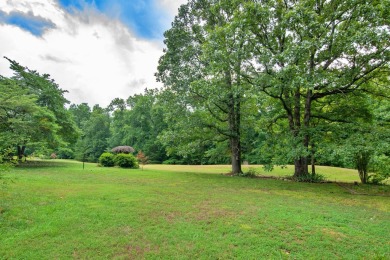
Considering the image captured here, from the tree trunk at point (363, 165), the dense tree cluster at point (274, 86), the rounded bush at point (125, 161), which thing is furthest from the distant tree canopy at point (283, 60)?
the rounded bush at point (125, 161)

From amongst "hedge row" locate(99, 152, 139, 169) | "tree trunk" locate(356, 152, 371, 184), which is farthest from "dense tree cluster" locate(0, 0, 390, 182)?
"hedge row" locate(99, 152, 139, 169)

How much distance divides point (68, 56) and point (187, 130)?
10361mm

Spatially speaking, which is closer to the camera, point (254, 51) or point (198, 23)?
point (254, 51)

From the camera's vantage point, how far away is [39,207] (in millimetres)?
5582

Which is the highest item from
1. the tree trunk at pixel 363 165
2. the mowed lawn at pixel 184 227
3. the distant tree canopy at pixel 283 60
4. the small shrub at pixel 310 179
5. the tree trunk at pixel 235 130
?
the distant tree canopy at pixel 283 60

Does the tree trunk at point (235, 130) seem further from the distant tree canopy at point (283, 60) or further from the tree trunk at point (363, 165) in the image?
the tree trunk at point (363, 165)

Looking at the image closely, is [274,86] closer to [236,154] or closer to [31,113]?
[236,154]

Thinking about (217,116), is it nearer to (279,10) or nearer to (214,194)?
(279,10)

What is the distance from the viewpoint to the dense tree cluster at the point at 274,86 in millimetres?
9367

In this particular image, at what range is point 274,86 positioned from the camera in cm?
984

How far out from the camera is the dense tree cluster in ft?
30.7

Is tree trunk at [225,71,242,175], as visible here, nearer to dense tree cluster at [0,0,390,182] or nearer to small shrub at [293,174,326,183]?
dense tree cluster at [0,0,390,182]

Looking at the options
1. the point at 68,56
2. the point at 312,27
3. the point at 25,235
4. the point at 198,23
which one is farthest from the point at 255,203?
the point at 68,56

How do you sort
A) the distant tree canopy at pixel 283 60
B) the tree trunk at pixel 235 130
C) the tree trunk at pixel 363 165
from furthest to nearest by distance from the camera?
the tree trunk at pixel 235 130 < the tree trunk at pixel 363 165 < the distant tree canopy at pixel 283 60
